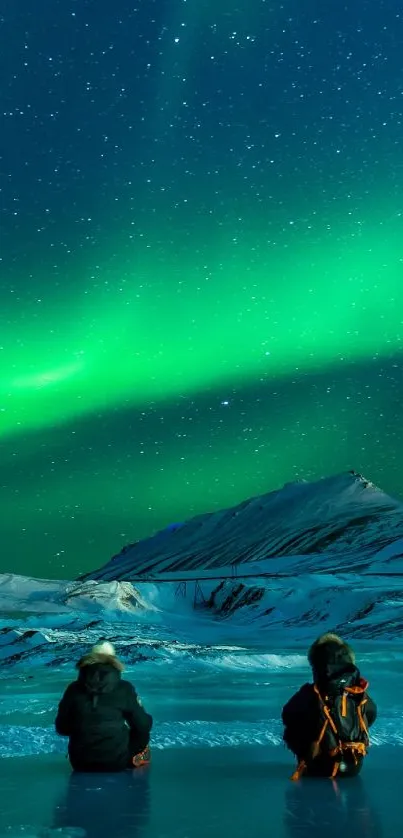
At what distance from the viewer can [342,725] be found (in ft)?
28.9

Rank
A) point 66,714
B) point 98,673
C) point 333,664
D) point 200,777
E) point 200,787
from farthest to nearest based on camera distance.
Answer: point 200,777, point 200,787, point 66,714, point 98,673, point 333,664

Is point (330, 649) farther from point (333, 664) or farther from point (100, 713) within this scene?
point (100, 713)

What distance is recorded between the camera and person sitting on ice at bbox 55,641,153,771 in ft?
30.0

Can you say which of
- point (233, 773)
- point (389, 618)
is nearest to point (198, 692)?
point (233, 773)

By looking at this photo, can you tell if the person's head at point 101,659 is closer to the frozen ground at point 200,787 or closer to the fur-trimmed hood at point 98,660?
the fur-trimmed hood at point 98,660

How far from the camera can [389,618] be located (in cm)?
9981

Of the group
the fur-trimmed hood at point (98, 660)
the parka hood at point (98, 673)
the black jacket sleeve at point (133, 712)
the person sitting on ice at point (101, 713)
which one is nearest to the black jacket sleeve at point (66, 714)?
the person sitting on ice at point (101, 713)

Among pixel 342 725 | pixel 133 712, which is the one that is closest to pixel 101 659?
pixel 133 712

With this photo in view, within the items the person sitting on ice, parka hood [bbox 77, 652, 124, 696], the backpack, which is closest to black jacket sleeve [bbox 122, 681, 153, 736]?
the person sitting on ice

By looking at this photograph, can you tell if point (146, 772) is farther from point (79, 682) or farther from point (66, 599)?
point (66, 599)

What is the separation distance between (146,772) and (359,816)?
320 cm

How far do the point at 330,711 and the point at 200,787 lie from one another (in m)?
1.77

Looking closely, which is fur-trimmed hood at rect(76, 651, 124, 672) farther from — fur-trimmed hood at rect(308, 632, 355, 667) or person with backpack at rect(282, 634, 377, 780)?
fur-trimmed hood at rect(308, 632, 355, 667)

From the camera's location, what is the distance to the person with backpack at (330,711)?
875 centimetres
